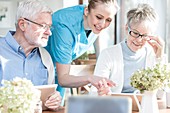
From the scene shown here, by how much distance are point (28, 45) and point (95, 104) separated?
1.41 metres

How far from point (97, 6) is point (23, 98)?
3.24ft

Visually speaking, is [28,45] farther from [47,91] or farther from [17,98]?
[17,98]

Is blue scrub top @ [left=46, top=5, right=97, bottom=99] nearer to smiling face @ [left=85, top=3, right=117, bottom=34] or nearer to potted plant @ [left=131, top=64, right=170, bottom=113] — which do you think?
smiling face @ [left=85, top=3, right=117, bottom=34]

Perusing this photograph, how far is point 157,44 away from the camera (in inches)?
84.7

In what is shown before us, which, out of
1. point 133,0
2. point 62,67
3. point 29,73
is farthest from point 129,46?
point 133,0

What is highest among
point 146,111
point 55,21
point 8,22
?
point 8,22

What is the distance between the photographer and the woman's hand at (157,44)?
213 centimetres

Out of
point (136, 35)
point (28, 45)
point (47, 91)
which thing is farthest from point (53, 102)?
point (136, 35)

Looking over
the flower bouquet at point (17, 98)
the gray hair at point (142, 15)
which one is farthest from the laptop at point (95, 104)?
the gray hair at point (142, 15)

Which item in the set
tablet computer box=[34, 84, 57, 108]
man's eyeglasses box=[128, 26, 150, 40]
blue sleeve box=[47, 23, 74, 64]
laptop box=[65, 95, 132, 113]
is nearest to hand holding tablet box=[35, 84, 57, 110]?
tablet computer box=[34, 84, 57, 108]

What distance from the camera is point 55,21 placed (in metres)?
2.21

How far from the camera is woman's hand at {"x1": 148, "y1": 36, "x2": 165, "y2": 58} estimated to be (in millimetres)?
2127

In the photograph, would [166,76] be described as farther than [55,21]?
No

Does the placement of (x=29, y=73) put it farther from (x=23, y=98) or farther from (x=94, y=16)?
(x=23, y=98)
